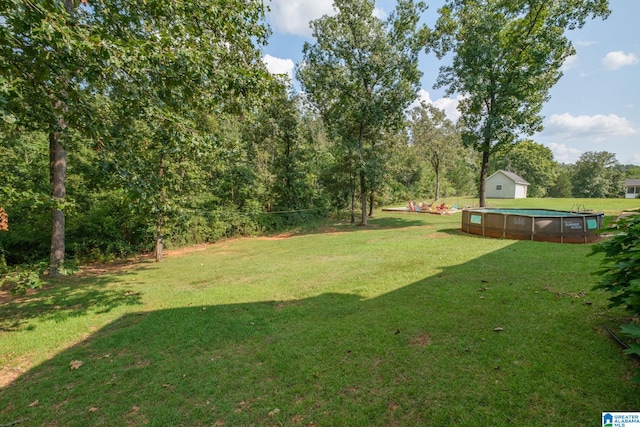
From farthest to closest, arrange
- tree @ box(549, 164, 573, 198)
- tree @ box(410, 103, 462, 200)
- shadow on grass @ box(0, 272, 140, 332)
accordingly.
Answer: tree @ box(549, 164, 573, 198) → tree @ box(410, 103, 462, 200) → shadow on grass @ box(0, 272, 140, 332)

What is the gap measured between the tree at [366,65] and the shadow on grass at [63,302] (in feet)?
39.8

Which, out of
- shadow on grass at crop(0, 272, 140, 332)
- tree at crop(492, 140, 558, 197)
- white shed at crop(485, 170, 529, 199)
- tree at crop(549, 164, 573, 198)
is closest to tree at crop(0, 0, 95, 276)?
shadow on grass at crop(0, 272, 140, 332)

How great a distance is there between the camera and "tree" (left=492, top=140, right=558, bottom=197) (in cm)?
4589

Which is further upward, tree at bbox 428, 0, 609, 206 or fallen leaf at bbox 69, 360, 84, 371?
tree at bbox 428, 0, 609, 206

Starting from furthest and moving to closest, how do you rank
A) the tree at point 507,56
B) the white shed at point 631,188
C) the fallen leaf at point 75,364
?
the white shed at point 631,188 → the tree at point 507,56 → the fallen leaf at point 75,364

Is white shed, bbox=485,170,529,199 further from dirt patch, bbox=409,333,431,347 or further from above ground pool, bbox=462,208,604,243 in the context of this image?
dirt patch, bbox=409,333,431,347

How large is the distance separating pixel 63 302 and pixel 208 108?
16.7 ft

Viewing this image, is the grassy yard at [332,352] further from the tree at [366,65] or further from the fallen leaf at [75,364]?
the tree at [366,65]

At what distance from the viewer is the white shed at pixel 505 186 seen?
1433 inches

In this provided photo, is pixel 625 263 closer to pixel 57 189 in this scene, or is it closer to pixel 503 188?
pixel 57 189

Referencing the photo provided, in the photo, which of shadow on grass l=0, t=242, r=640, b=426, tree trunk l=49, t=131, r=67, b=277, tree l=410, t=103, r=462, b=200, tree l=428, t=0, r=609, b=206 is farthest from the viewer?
tree l=410, t=103, r=462, b=200

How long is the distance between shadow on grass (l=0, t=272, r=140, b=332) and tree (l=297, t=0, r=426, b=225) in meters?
12.1

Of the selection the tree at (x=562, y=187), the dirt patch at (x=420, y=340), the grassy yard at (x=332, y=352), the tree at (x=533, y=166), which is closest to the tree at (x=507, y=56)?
the grassy yard at (x=332, y=352)

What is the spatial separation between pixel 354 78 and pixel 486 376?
15.4 meters
